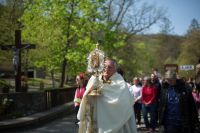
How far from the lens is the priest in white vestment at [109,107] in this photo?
22.3ft

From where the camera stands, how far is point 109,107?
688 cm

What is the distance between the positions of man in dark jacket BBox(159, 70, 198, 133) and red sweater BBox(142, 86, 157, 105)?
23.6 ft

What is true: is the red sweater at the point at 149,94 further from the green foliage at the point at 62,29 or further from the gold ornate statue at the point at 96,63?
the green foliage at the point at 62,29

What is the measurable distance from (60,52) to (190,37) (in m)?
36.6

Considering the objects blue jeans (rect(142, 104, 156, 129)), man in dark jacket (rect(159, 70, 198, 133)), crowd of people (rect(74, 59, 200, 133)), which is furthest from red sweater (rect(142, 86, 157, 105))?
man in dark jacket (rect(159, 70, 198, 133))

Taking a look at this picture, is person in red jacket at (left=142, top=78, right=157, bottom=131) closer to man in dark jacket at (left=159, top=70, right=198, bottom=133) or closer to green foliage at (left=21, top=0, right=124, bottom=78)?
man in dark jacket at (left=159, top=70, right=198, bottom=133)

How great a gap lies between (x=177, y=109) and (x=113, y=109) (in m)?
1.09

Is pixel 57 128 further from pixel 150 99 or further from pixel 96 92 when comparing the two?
pixel 96 92

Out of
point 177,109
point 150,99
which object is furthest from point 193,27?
point 177,109

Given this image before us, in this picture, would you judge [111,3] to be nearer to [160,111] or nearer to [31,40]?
[31,40]

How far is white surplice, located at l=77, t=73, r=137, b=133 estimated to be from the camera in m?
6.79

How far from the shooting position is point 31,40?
29.6m

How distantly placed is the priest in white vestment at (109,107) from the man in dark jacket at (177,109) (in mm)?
600

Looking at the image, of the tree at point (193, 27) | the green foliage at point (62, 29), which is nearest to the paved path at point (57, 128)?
the green foliage at point (62, 29)
